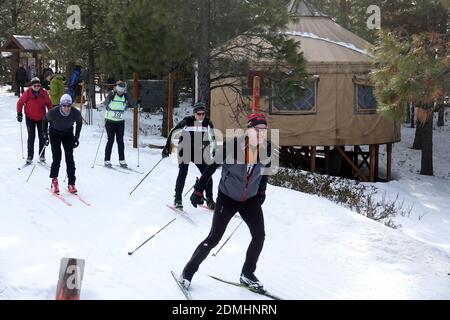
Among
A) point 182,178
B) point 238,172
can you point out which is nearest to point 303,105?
point 182,178

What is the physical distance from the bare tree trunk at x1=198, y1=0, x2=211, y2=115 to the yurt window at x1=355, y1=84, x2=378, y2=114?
18.9 ft

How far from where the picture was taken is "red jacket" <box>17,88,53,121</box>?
1030 centimetres

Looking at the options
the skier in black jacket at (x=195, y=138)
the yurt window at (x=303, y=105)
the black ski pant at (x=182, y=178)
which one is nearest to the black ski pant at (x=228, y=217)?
the skier in black jacket at (x=195, y=138)

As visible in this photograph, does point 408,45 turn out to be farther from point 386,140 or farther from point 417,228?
point 386,140

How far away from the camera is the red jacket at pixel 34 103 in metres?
10.3

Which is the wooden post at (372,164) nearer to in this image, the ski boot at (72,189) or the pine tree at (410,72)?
the pine tree at (410,72)

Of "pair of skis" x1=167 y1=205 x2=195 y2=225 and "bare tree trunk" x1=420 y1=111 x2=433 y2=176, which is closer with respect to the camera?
"pair of skis" x1=167 y1=205 x2=195 y2=225

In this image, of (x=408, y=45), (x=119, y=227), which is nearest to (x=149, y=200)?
(x=119, y=227)

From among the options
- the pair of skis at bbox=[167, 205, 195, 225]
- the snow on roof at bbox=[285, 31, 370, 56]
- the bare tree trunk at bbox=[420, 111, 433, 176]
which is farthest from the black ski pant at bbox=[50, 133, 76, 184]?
the bare tree trunk at bbox=[420, 111, 433, 176]

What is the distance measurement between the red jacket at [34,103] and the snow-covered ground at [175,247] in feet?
3.26

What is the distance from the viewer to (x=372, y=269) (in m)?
6.43

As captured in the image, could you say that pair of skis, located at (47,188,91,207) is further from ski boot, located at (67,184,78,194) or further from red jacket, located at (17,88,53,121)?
red jacket, located at (17,88,53,121)

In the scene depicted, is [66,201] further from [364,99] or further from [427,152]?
Result: [427,152]

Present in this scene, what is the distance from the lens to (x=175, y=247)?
6.68 m
